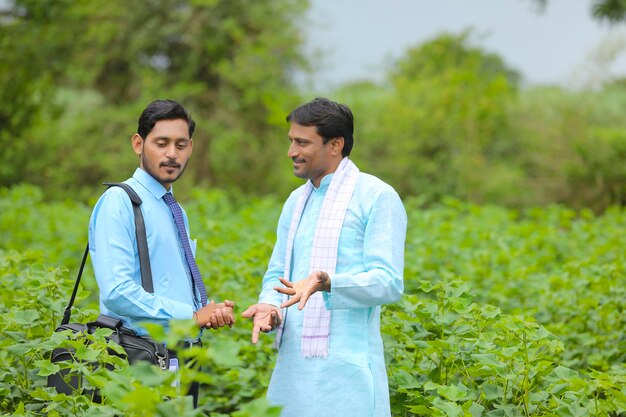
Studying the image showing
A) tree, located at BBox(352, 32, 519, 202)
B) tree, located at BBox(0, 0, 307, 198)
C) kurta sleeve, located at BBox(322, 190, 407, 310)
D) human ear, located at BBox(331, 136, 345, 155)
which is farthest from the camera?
tree, located at BBox(352, 32, 519, 202)

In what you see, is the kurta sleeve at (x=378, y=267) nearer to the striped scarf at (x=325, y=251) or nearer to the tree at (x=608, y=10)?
the striped scarf at (x=325, y=251)

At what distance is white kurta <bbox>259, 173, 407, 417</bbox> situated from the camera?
2875mm

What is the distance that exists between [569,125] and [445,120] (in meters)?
2.99

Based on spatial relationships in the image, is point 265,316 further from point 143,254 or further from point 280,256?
point 143,254

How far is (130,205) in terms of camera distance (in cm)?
289

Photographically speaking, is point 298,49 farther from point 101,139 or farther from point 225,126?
point 101,139

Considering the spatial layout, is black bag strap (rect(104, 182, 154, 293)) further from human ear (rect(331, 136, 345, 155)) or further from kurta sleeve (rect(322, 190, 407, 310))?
human ear (rect(331, 136, 345, 155))

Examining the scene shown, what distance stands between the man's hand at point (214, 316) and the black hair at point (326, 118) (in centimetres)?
68

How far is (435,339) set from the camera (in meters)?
3.46

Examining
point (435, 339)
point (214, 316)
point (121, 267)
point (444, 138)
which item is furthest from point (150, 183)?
point (444, 138)

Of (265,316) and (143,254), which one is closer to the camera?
(143,254)

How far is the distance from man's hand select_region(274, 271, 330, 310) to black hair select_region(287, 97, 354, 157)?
1.76ft

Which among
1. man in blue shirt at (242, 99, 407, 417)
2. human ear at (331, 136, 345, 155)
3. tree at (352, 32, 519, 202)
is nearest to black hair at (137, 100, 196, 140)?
man in blue shirt at (242, 99, 407, 417)

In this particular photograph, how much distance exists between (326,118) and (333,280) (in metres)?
0.58
